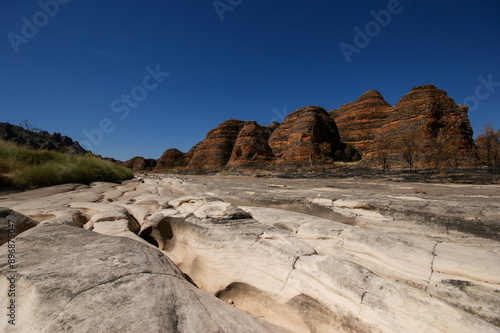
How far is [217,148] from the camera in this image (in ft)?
157

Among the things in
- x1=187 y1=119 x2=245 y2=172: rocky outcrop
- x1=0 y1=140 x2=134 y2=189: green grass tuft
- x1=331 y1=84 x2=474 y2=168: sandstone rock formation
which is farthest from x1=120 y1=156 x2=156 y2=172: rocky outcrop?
x1=0 y1=140 x2=134 y2=189: green grass tuft

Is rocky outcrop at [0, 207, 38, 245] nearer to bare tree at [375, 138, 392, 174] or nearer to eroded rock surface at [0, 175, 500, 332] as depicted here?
eroded rock surface at [0, 175, 500, 332]

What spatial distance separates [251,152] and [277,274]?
34.9 m

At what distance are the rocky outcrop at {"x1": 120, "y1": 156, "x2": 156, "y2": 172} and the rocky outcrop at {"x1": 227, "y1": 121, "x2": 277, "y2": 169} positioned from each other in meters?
49.8

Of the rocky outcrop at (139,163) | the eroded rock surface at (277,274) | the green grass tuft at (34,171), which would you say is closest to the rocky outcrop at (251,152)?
the green grass tuft at (34,171)

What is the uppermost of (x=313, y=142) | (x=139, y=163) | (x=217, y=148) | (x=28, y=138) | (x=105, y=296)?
(x=217, y=148)

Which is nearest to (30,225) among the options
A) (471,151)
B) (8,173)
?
(8,173)

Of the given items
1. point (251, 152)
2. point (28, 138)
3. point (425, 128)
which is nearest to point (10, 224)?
point (28, 138)

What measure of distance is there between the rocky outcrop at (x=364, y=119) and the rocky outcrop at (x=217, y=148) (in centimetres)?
2366

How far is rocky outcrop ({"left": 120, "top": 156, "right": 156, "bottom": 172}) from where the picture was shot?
75.4m

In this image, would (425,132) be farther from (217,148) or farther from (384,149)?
(217,148)

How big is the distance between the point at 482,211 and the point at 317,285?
215 centimetres

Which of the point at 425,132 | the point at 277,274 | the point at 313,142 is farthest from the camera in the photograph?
the point at 313,142

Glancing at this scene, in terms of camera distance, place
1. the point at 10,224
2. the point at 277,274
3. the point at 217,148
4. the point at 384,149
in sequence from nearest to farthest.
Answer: the point at 277,274 < the point at 10,224 < the point at 384,149 < the point at 217,148
